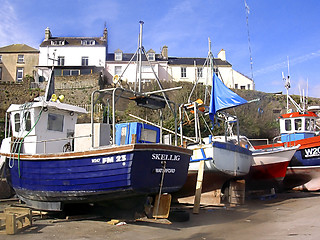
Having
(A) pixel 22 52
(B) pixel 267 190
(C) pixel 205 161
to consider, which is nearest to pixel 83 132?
(C) pixel 205 161

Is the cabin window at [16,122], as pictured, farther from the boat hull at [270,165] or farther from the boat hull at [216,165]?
the boat hull at [270,165]

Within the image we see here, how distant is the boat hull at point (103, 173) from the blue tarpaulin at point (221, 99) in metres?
3.25

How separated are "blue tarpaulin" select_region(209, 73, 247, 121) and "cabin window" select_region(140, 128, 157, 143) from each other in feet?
8.21

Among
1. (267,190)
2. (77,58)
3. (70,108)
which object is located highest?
(77,58)

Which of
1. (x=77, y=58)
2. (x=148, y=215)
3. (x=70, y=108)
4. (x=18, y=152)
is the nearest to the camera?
(x=148, y=215)

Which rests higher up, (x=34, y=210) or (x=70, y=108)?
(x=70, y=108)

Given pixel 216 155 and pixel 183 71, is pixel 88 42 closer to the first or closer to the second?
pixel 183 71

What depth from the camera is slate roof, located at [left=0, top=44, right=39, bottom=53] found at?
123 ft

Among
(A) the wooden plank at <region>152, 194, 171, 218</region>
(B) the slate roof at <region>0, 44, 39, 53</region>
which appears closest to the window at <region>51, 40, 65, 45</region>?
(B) the slate roof at <region>0, 44, 39, 53</region>

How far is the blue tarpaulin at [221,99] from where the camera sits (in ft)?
36.3

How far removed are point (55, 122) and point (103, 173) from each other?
3693 mm

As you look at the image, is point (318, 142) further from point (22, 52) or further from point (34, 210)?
point (22, 52)

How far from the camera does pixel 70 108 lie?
34.0 ft

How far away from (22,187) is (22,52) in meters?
32.2
